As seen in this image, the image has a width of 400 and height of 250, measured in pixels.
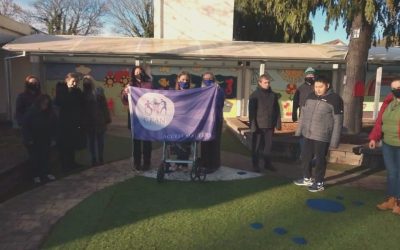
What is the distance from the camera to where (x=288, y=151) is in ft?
28.7

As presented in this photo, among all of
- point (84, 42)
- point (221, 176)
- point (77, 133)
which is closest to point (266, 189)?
point (221, 176)

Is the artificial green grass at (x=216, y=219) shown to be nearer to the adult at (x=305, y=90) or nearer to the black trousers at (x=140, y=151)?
the black trousers at (x=140, y=151)

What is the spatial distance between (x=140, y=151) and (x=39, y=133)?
175 cm

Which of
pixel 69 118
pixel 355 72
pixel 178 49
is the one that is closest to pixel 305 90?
pixel 355 72

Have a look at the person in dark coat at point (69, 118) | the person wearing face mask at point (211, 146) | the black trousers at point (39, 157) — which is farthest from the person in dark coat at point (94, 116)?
the person wearing face mask at point (211, 146)

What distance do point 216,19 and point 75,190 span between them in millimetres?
13571

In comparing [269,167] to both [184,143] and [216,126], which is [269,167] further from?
[184,143]

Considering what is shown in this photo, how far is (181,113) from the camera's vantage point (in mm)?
6680

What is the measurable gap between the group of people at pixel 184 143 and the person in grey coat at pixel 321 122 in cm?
150

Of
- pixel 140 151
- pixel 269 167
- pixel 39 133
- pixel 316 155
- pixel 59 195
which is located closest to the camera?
pixel 59 195

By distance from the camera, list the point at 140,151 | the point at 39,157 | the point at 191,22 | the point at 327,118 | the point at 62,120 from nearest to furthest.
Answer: the point at 327,118, the point at 39,157, the point at 62,120, the point at 140,151, the point at 191,22

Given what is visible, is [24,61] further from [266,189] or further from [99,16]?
[99,16]

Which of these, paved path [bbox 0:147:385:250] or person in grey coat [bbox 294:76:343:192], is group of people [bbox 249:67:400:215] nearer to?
person in grey coat [bbox 294:76:343:192]

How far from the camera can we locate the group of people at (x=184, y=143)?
22.9 feet
